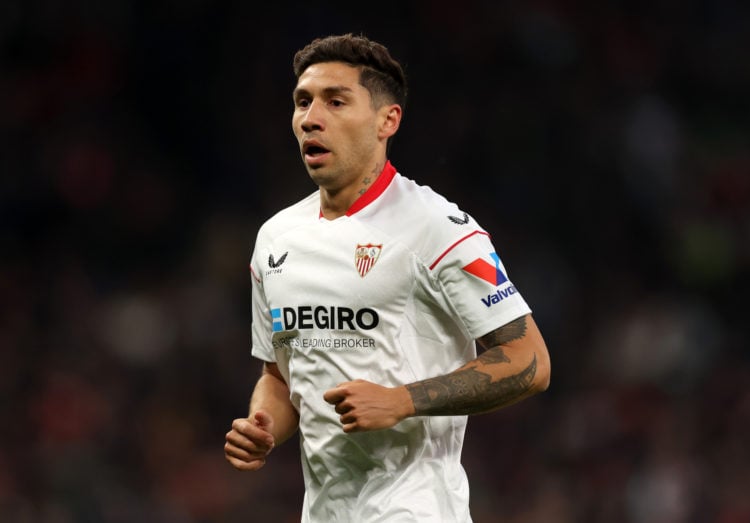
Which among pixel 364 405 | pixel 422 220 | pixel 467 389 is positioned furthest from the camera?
pixel 422 220

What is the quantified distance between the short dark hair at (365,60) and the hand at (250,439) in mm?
1043

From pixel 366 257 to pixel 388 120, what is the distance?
50 centimetres

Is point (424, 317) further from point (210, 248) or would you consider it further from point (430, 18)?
point (430, 18)

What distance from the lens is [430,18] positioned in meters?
10.6

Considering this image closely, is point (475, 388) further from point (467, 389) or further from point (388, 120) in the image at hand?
point (388, 120)

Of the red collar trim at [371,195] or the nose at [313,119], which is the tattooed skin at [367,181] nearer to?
the red collar trim at [371,195]

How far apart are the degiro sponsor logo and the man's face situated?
398 mm

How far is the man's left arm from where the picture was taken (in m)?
3.00

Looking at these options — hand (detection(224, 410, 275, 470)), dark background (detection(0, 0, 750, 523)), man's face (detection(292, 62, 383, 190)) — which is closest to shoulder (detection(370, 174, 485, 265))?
man's face (detection(292, 62, 383, 190))

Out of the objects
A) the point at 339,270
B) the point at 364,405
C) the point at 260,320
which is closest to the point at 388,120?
the point at 339,270

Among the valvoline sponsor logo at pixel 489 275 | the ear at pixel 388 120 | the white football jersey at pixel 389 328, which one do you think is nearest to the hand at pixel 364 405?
the white football jersey at pixel 389 328

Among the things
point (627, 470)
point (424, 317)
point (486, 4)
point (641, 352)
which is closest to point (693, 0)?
point (486, 4)

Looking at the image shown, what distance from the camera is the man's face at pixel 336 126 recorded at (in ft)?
11.6

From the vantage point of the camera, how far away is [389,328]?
3391mm
